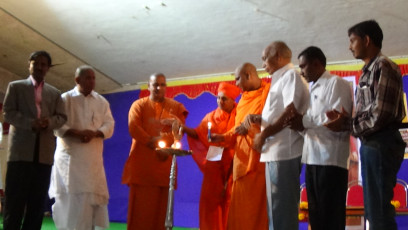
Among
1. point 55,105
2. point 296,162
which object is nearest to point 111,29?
point 55,105

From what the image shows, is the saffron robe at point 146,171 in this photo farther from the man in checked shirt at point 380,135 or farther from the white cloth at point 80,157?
the man in checked shirt at point 380,135

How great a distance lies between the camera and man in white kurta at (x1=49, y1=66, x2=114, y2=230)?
3789mm

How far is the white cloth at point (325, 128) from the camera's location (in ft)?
8.89

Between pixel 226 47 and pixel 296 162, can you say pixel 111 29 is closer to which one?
pixel 226 47

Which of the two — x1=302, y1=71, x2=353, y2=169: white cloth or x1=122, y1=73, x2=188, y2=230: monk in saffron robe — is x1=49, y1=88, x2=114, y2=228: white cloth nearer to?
x1=122, y1=73, x2=188, y2=230: monk in saffron robe

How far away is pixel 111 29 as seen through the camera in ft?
19.9

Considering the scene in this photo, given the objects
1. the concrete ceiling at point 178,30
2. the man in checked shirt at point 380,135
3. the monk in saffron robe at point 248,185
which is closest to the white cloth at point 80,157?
the monk in saffron robe at point 248,185

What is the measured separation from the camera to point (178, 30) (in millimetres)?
5992

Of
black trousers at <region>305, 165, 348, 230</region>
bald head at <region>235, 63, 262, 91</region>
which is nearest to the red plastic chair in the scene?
bald head at <region>235, 63, 262, 91</region>

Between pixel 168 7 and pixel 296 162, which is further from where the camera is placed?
pixel 168 7

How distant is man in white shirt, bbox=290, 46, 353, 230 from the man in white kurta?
2.04m

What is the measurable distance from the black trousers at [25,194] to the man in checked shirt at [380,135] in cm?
256

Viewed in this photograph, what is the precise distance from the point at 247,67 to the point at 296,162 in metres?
1.35

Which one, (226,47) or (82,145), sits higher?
(226,47)
